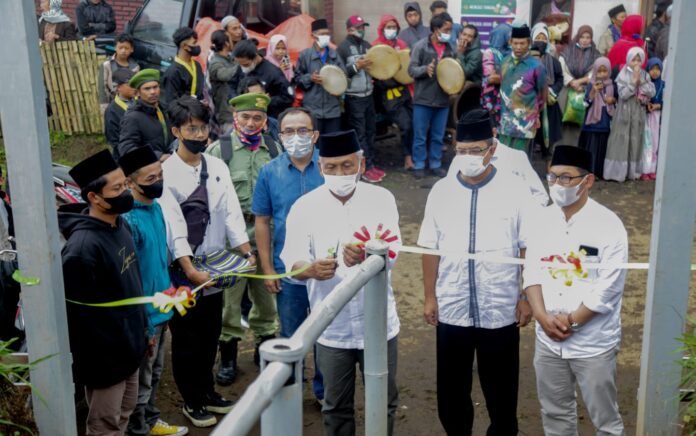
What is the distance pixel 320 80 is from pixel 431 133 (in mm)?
1702

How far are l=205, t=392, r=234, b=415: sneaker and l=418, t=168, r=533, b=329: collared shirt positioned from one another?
1692 mm

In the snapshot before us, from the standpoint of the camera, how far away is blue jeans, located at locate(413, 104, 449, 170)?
11211 mm

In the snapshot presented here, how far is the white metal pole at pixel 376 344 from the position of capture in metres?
3.33

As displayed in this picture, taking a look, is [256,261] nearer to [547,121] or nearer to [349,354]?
[349,354]

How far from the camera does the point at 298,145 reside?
546 cm

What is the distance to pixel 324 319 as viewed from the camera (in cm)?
258

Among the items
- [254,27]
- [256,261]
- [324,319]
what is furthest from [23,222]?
[254,27]

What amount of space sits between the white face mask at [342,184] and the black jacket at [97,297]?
1.10 metres

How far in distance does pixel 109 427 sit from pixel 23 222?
1.28 m

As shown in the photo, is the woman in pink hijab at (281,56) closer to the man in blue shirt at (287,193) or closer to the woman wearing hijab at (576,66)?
the woman wearing hijab at (576,66)

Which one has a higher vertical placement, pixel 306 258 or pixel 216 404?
pixel 306 258

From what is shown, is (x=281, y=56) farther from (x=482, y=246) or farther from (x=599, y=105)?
(x=482, y=246)

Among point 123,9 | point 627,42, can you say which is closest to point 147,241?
point 627,42

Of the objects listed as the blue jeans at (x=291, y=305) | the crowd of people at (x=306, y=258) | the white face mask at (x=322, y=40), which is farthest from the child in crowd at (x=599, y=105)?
the blue jeans at (x=291, y=305)
